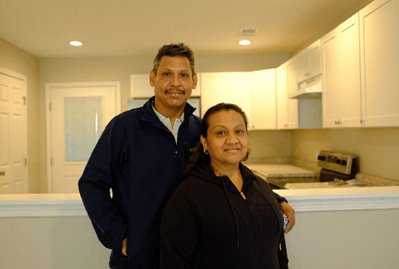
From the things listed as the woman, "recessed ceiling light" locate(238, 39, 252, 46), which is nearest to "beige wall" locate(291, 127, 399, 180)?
"recessed ceiling light" locate(238, 39, 252, 46)

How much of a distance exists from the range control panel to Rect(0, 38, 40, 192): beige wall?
3.60 meters

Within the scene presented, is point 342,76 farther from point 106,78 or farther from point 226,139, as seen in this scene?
point 106,78

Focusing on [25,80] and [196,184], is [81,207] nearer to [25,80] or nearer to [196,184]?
[196,184]

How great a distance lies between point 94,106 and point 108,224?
3939 millimetres

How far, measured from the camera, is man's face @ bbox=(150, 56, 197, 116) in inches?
51.8

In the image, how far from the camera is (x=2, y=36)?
12.5ft

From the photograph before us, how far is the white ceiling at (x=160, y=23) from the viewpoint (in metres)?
2.96

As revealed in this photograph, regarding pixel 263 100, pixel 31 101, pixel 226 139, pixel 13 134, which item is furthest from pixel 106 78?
pixel 226 139

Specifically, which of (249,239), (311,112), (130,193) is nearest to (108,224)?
(130,193)

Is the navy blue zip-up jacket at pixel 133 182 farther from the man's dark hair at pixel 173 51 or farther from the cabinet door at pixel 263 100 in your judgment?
the cabinet door at pixel 263 100

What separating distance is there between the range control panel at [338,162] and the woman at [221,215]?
199cm

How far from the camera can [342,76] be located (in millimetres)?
2586

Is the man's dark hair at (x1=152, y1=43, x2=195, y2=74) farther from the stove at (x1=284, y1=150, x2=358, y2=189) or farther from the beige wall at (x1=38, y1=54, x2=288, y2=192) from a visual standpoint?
the beige wall at (x1=38, y1=54, x2=288, y2=192)

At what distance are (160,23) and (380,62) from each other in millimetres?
2067
